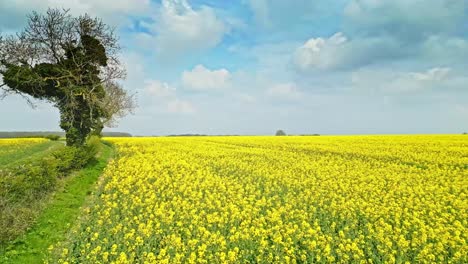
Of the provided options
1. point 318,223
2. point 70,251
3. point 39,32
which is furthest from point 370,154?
point 39,32

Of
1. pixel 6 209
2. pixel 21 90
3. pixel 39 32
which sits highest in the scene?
pixel 39 32

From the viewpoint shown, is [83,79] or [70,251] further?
[83,79]

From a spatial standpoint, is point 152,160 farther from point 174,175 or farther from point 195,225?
point 195,225

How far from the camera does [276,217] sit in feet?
38.1

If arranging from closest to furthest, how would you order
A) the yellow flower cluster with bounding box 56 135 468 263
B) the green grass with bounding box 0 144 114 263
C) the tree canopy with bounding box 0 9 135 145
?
the yellow flower cluster with bounding box 56 135 468 263, the green grass with bounding box 0 144 114 263, the tree canopy with bounding box 0 9 135 145

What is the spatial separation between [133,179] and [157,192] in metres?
2.81

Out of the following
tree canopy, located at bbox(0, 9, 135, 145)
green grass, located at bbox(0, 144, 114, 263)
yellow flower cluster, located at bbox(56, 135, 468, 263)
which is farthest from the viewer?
tree canopy, located at bbox(0, 9, 135, 145)

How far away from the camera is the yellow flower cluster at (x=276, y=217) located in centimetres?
943

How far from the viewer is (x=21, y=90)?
28.7 metres

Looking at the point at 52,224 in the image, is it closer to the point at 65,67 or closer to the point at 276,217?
the point at 276,217

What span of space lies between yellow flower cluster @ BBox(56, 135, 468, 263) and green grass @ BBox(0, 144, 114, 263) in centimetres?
72

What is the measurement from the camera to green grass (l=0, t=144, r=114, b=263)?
1027 cm

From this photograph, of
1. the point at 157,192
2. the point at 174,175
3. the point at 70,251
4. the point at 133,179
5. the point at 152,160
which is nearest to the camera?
the point at 70,251

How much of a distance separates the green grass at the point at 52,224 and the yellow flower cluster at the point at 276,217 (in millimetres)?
715
